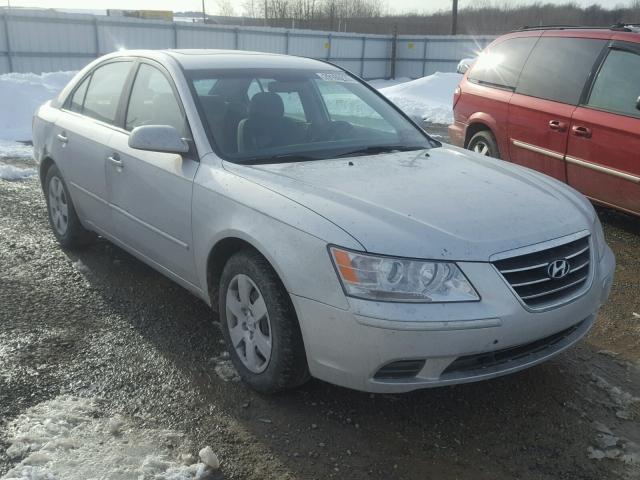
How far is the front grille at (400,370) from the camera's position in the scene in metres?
2.59

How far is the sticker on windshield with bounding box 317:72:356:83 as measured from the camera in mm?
4250

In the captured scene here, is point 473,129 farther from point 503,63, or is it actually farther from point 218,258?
point 218,258

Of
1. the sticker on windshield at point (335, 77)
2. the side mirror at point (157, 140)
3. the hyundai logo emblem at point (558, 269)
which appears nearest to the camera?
the hyundai logo emblem at point (558, 269)

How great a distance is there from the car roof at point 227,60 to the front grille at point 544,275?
2180 millimetres

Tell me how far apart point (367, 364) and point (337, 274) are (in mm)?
386

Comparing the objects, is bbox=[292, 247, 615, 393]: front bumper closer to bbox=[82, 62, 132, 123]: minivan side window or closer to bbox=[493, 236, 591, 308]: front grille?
bbox=[493, 236, 591, 308]: front grille

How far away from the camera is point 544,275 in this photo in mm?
2732

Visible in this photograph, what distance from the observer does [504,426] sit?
2877 millimetres

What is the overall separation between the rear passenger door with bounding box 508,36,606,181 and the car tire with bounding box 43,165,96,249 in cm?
407

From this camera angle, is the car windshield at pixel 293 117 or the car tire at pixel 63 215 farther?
the car tire at pixel 63 215

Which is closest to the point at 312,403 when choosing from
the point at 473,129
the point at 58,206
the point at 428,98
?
the point at 58,206

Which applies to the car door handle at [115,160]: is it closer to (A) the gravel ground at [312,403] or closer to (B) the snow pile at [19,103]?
(A) the gravel ground at [312,403]

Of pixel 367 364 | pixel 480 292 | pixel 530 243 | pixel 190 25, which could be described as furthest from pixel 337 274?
pixel 190 25

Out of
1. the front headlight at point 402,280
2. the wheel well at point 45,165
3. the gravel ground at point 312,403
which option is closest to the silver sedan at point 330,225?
the front headlight at point 402,280
